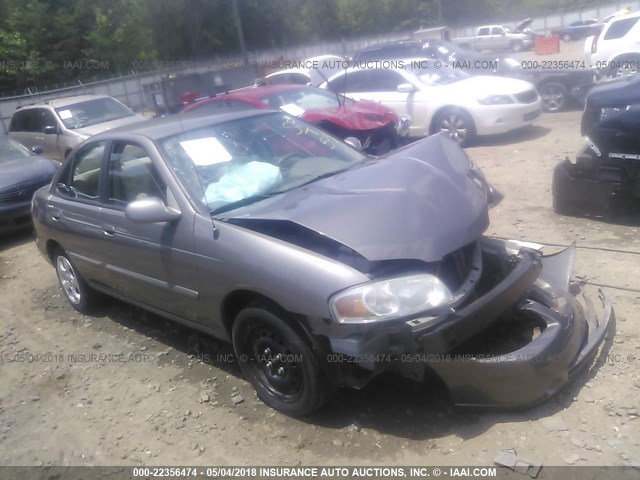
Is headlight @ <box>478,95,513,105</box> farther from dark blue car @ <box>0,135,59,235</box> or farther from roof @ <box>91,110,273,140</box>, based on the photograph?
dark blue car @ <box>0,135,59,235</box>

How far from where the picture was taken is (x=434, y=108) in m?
10.0

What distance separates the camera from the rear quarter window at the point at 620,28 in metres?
13.6

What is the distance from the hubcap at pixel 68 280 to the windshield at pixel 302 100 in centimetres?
435

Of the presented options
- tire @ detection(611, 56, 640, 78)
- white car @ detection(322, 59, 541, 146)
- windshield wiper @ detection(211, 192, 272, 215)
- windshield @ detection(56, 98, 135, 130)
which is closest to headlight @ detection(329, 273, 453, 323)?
windshield wiper @ detection(211, 192, 272, 215)

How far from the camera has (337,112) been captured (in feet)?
27.2

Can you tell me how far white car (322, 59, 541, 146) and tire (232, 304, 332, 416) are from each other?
688 cm

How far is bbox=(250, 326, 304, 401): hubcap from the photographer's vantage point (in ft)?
11.2

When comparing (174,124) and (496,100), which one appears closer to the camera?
(174,124)

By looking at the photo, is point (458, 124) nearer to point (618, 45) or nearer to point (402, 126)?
point (402, 126)

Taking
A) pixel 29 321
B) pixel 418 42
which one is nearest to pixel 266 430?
pixel 29 321

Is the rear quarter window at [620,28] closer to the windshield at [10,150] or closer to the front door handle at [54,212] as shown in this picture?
the windshield at [10,150]

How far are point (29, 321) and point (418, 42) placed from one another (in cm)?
958

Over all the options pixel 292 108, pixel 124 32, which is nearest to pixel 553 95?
pixel 292 108

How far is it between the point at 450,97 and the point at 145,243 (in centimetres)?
714
